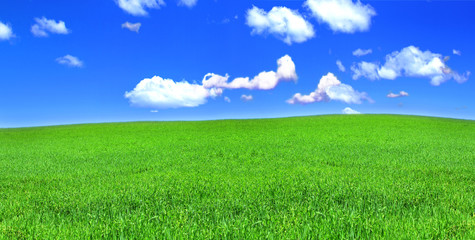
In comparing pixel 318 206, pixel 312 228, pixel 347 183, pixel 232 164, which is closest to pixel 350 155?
pixel 232 164

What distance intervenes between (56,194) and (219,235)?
4807 millimetres

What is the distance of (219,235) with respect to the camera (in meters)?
4.16

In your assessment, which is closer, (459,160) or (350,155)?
(459,160)

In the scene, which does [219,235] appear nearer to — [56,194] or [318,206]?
[318,206]

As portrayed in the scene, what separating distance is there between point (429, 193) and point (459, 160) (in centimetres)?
756

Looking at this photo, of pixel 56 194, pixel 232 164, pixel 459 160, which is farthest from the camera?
pixel 459 160

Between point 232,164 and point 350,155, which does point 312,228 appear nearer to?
point 232,164

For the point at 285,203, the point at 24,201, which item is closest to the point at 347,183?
the point at 285,203

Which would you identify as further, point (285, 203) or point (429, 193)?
point (429, 193)

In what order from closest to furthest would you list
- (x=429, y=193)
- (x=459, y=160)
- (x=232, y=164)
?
(x=429, y=193) → (x=232, y=164) → (x=459, y=160)

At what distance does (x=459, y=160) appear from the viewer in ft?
40.2

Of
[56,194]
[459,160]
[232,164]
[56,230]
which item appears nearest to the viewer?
[56,230]

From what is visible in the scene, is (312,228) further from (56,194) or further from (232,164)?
(232,164)

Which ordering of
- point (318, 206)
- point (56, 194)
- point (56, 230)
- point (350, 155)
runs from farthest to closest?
point (350, 155) → point (56, 194) → point (318, 206) → point (56, 230)
